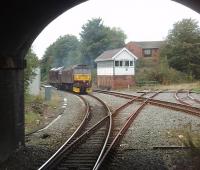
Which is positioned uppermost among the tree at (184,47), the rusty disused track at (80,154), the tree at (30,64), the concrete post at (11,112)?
the tree at (184,47)

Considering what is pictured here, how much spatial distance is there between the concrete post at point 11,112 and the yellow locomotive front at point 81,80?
27.1m

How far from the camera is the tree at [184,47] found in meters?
54.7

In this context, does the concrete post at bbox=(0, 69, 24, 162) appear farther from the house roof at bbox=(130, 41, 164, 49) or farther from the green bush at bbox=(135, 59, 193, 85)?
the house roof at bbox=(130, 41, 164, 49)

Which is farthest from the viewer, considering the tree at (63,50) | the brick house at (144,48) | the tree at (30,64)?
the tree at (63,50)

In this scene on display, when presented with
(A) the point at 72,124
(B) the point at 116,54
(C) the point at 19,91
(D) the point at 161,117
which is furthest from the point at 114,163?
(B) the point at 116,54

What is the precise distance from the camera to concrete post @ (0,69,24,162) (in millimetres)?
9719

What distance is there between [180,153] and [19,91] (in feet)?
14.9

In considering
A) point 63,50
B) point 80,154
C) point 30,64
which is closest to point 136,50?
point 63,50

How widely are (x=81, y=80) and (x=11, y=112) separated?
2830cm

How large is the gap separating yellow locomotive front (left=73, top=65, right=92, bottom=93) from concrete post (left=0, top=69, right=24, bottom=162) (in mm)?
27081

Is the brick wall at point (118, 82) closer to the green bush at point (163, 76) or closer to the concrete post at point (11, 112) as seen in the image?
the green bush at point (163, 76)

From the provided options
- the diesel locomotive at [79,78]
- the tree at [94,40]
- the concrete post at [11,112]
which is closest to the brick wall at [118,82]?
the diesel locomotive at [79,78]

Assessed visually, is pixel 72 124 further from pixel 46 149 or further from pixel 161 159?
pixel 161 159

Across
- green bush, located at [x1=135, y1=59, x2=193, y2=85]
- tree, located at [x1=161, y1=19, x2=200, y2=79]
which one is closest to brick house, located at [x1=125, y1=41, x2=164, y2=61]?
tree, located at [x1=161, y1=19, x2=200, y2=79]
